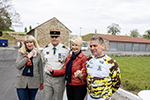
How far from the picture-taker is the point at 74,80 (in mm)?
2289

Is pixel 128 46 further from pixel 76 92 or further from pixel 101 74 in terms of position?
pixel 101 74

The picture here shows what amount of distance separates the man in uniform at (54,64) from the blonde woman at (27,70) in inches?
8.3

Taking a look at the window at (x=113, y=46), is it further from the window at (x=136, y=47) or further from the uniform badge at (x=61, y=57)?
the uniform badge at (x=61, y=57)

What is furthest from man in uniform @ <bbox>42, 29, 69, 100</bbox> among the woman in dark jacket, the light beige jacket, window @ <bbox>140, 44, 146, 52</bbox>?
window @ <bbox>140, 44, 146, 52</bbox>

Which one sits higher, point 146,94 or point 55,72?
point 55,72

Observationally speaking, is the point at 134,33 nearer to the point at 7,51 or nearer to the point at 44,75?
the point at 7,51

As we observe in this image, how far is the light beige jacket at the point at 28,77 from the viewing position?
7.71ft

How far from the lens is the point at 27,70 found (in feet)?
7.95

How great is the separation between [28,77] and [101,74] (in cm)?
153

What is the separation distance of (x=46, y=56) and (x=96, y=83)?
1.29 metres

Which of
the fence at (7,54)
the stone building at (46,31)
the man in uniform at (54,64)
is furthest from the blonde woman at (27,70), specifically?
the stone building at (46,31)

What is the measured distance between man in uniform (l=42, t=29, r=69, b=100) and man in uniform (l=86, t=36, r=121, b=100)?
2.58ft

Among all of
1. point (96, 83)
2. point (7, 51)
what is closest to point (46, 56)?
point (96, 83)

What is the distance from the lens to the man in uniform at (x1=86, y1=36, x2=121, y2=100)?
191cm
